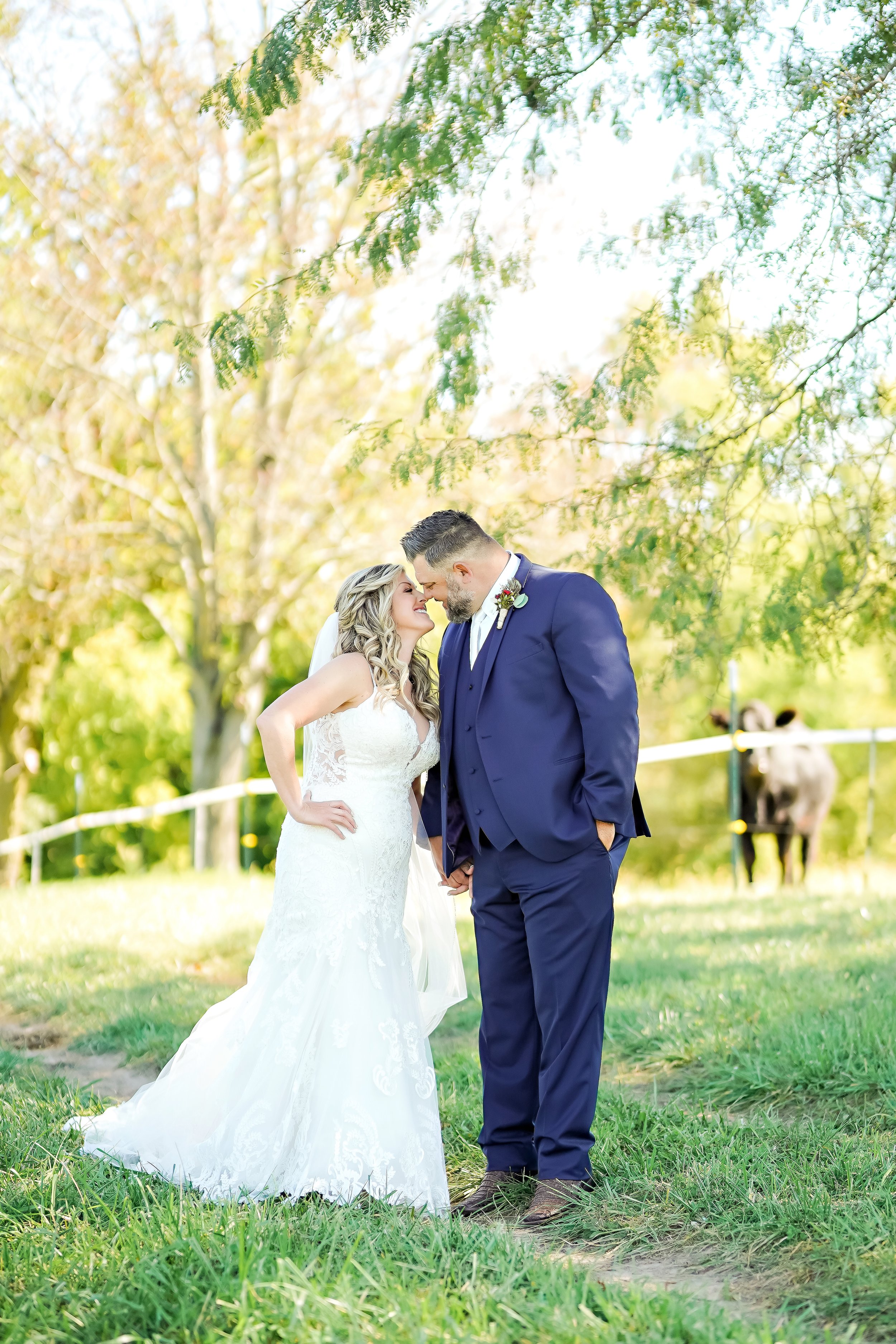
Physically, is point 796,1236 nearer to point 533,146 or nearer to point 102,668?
point 533,146

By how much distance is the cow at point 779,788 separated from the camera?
12.4m

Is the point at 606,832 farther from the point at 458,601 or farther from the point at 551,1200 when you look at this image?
the point at 551,1200

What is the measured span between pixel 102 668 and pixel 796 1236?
16746 mm

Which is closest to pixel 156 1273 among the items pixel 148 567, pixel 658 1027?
pixel 658 1027

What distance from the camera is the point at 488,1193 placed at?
402 centimetres

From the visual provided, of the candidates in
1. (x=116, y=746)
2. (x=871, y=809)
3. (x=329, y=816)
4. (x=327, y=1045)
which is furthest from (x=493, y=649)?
(x=116, y=746)

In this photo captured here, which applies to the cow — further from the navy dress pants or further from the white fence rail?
the navy dress pants

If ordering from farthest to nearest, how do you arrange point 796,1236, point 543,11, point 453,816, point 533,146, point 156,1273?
point 533,146
point 543,11
point 453,816
point 796,1236
point 156,1273

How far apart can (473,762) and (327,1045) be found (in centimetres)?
103

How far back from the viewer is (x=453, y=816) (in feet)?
14.0

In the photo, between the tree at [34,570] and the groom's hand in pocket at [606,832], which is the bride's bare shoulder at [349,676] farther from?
the tree at [34,570]

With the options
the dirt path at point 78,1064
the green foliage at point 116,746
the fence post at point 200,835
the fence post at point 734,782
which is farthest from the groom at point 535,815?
the green foliage at point 116,746

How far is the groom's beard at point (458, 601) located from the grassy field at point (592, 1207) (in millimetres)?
1828

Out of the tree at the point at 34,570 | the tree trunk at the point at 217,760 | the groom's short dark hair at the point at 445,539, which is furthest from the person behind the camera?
the tree trunk at the point at 217,760
